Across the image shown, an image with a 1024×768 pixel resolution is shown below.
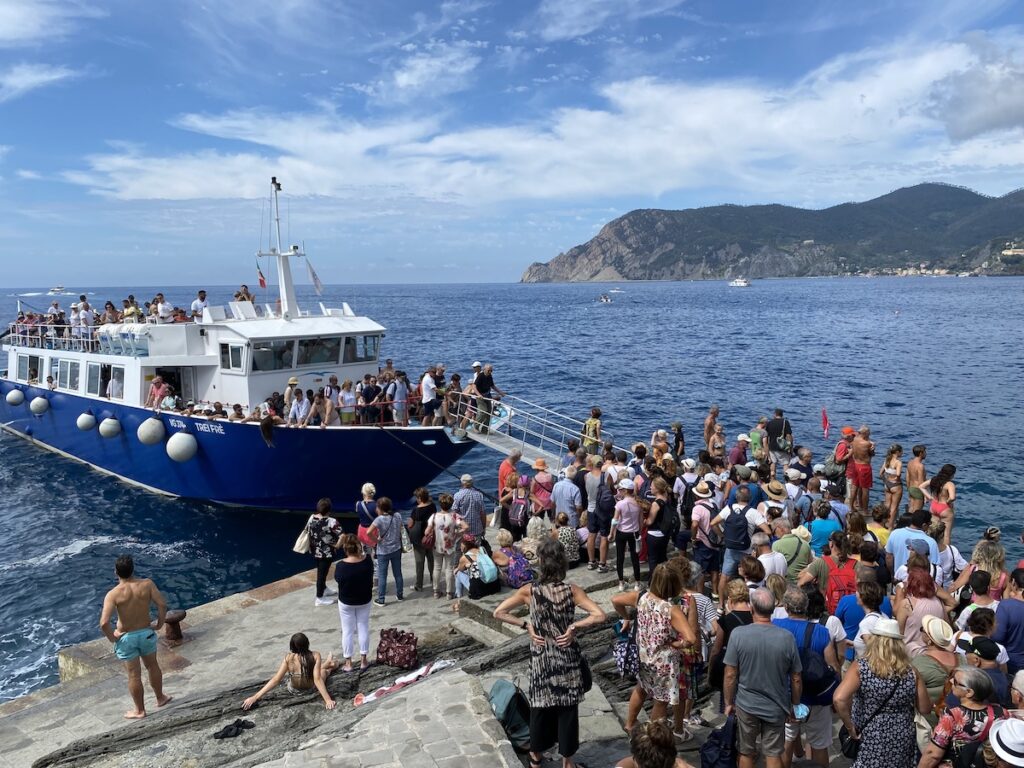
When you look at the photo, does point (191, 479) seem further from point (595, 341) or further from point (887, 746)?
point (595, 341)

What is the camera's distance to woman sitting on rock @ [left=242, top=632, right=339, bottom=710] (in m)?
7.30

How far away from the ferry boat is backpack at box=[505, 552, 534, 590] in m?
6.85

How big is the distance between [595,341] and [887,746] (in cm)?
6416

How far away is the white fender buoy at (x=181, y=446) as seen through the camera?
17.3 metres

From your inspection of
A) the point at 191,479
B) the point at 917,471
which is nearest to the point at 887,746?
the point at 917,471

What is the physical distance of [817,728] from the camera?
555 centimetres

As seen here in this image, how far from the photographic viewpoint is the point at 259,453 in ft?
55.5

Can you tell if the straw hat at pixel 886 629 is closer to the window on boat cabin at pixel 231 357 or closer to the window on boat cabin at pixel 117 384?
the window on boat cabin at pixel 231 357

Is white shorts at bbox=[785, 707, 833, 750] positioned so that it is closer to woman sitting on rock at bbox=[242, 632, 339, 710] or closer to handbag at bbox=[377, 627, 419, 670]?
handbag at bbox=[377, 627, 419, 670]

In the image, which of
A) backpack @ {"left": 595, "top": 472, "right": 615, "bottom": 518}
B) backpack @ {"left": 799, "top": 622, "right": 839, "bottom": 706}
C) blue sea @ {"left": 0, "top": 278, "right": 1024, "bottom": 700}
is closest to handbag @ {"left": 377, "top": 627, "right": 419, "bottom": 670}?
backpack @ {"left": 595, "top": 472, "right": 615, "bottom": 518}

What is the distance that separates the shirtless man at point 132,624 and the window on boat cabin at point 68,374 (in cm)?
1728

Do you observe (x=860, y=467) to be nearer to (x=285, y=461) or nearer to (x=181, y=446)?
(x=285, y=461)

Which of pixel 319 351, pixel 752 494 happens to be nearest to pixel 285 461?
pixel 319 351

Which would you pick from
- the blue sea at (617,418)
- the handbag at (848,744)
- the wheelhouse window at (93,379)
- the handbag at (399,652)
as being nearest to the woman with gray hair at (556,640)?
the handbag at (848,744)
